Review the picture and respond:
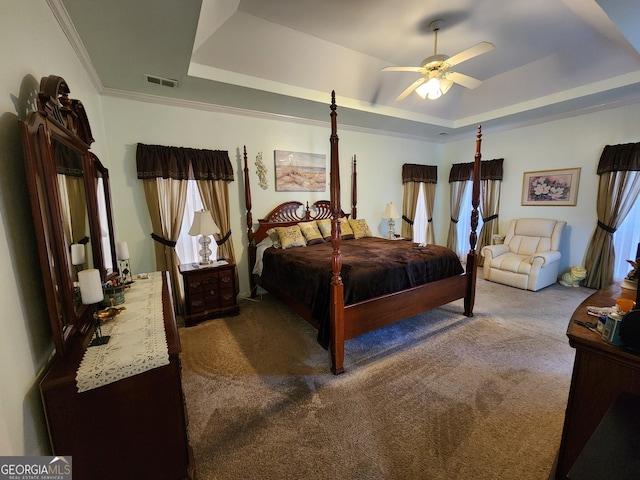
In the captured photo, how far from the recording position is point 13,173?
3.51 ft

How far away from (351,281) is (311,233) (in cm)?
163

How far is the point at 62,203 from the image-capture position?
127 cm

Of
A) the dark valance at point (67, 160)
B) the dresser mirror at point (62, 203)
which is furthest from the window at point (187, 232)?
the dark valance at point (67, 160)

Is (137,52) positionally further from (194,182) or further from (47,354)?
(47,354)

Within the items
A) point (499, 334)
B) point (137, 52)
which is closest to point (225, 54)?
point (137, 52)

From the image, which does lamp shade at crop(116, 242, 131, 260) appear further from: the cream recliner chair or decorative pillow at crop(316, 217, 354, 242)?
the cream recliner chair

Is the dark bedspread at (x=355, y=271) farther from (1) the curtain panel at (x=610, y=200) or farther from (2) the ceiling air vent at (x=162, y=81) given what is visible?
(1) the curtain panel at (x=610, y=200)

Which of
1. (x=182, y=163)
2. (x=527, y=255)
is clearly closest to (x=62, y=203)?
(x=182, y=163)

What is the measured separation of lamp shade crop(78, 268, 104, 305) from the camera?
121 centimetres

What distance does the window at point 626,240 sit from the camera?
374 centimetres

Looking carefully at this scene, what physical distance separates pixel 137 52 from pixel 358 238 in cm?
339

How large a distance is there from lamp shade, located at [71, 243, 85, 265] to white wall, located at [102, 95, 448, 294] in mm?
1918

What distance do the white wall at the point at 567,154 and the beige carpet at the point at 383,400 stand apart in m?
2.08

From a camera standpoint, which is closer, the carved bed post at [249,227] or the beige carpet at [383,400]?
the beige carpet at [383,400]
